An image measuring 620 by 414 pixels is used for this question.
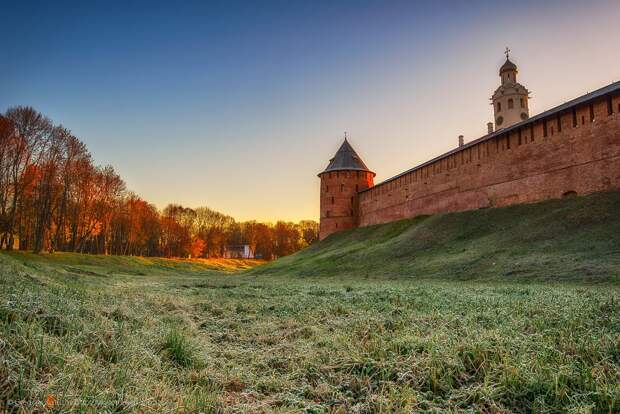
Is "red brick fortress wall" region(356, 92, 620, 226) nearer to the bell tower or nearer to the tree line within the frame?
the bell tower

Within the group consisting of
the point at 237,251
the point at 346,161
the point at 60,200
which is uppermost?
the point at 346,161

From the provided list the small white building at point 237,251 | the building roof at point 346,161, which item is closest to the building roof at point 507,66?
the building roof at point 346,161

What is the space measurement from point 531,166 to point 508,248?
7989 mm

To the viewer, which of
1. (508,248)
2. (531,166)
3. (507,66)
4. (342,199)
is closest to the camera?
(508,248)

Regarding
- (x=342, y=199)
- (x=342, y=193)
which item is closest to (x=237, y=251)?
(x=342, y=199)

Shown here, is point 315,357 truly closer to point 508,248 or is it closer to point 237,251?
point 508,248

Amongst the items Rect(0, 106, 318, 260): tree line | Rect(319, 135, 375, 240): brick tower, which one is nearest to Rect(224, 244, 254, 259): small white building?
Rect(0, 106, 318, 260): tree line

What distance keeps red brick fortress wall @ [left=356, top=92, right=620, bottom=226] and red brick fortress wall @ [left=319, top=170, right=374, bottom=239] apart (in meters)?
10.9

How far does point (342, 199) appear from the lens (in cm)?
4469

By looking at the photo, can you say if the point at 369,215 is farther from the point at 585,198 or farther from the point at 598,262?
the point at 598,262

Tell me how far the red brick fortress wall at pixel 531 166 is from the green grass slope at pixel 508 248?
3.48ft

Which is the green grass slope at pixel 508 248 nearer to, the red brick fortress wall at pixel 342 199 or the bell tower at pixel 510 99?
the red brick fortress wall at pixel 342 199

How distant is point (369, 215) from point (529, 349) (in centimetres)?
3782

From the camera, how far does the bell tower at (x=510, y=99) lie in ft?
147
